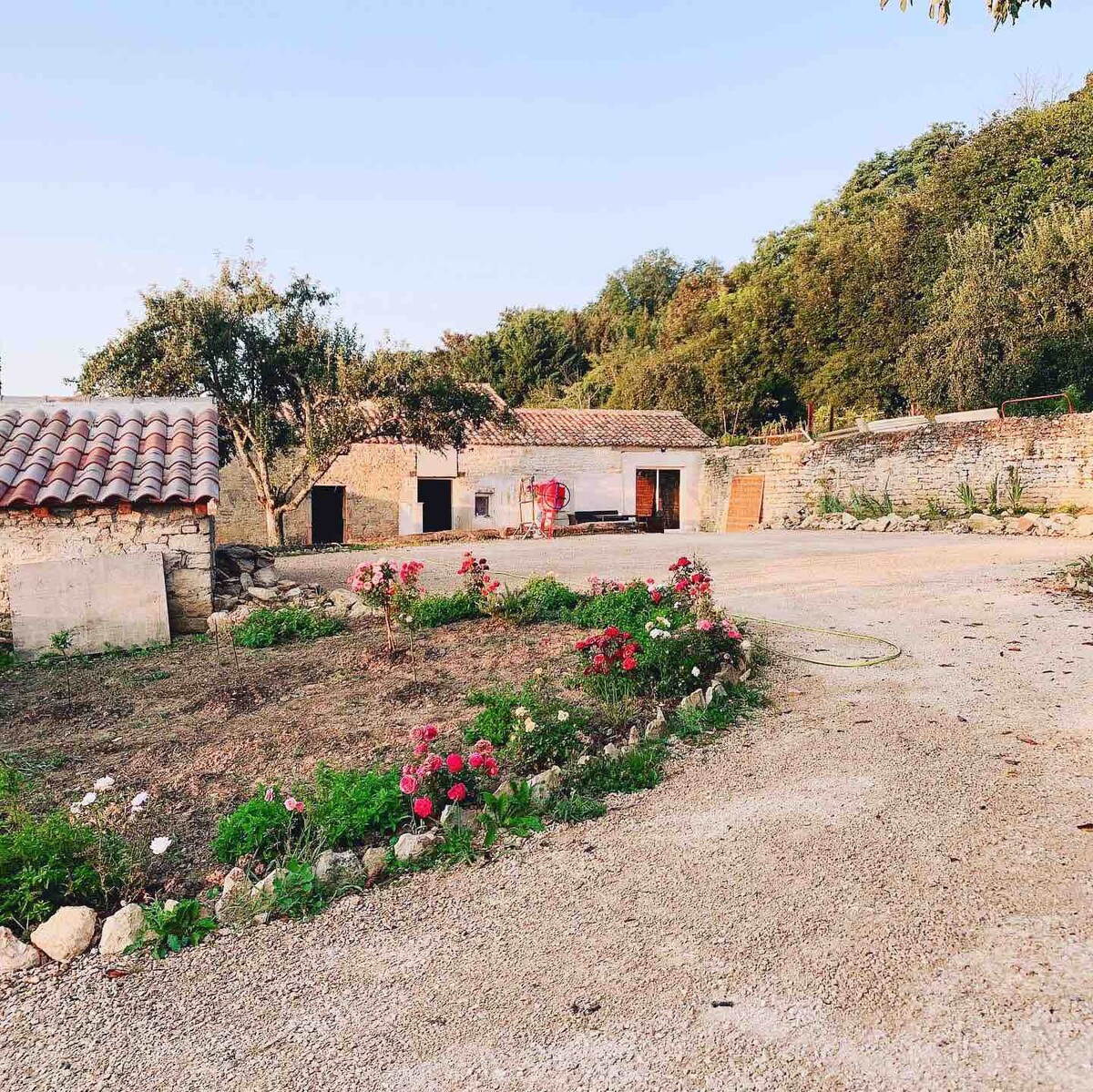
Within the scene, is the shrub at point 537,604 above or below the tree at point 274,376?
below

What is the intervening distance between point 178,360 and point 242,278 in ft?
8.41

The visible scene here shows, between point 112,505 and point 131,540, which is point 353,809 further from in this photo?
point 112,505

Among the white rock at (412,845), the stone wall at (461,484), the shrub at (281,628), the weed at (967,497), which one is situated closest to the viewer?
the white rock at (412,845)

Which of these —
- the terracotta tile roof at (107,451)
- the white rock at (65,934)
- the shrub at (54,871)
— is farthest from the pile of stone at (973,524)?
the white rock at (65,934)

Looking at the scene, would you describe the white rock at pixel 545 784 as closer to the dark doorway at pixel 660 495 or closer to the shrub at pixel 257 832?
the shrub at pixel 257 832

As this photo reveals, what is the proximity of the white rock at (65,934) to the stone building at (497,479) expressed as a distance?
20.0 m

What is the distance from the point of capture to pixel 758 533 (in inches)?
825

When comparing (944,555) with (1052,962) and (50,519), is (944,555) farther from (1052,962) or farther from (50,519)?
(50,519)

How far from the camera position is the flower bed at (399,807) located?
10.2 feet

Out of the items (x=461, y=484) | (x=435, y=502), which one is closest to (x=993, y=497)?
(x=461, y=484)

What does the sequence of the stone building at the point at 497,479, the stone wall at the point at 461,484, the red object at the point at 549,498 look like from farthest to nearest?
the red object at the point at 549,498, the stone building at the point at 497,479, the stone wall at the point at 461,484

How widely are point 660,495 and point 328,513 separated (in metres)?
11.2

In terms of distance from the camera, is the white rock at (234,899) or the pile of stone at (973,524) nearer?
the white rock at (234,899)

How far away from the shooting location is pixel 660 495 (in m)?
27.9
